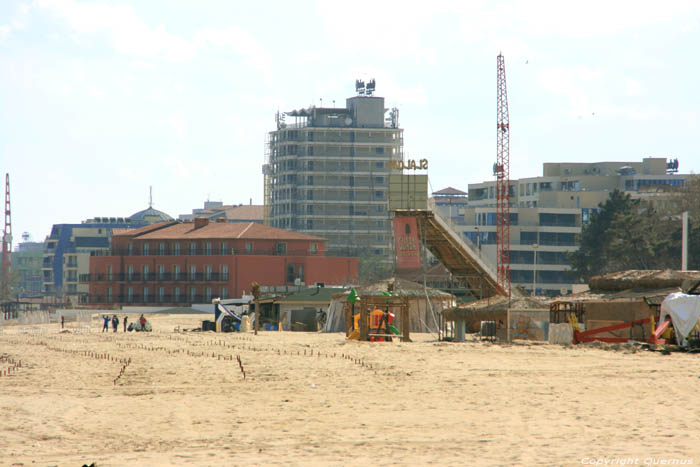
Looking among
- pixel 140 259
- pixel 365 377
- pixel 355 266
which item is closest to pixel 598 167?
pixel 355 266

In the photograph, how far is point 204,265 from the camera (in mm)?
102812

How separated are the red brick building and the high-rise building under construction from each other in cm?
4656

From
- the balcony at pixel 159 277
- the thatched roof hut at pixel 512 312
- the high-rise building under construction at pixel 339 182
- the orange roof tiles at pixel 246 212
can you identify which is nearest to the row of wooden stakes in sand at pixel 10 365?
the thatched roof hut at pixel 512 312

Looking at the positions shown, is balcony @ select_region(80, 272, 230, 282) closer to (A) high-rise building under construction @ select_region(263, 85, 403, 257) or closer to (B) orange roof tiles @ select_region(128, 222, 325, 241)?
(B) orange roof tiles @ select_region(128, 222, 325, 241)

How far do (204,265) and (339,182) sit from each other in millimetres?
55361

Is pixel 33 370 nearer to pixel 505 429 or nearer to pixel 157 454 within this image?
pixel 157 454

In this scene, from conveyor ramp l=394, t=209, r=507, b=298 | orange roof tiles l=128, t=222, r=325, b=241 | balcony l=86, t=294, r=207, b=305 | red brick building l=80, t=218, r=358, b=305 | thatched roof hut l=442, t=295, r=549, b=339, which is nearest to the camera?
thatched roof hut l=442, t=295, r=549, b=339

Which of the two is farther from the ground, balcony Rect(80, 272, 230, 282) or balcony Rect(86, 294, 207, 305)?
balcony Rect(80, 272, 230, 282)

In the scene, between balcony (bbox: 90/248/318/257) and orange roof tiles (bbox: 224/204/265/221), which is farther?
orange roof tiles (bbox: 224/204/265/221)

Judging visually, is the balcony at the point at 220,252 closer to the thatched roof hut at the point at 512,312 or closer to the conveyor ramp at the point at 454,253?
the conveyor ramp at the point at 454,253

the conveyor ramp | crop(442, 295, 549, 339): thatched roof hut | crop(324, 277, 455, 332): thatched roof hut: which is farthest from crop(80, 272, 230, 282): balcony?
crop(442, 295, 549, 339): thatched roof hut

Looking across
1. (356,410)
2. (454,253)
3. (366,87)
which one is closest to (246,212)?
(366,87)

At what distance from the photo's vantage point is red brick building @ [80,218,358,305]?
335 feet

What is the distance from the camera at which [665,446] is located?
1641 cm
